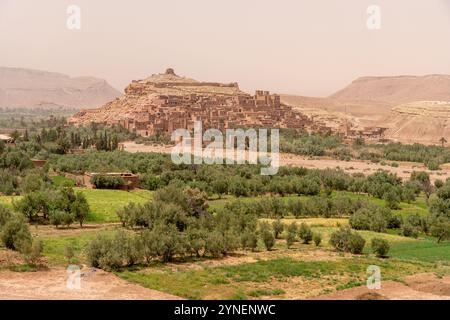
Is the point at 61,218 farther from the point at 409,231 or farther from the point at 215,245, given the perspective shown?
the point at 409,231

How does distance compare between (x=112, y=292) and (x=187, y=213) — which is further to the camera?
(x=187, y=213)

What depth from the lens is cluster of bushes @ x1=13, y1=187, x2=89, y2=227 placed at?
2720 cm

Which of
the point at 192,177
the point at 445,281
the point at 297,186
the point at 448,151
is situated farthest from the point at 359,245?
the point at 448,151

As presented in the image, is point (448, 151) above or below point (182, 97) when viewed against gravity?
below

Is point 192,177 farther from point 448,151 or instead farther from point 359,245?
point 448,151

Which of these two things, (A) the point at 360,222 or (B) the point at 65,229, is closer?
(B) the point at 65,229

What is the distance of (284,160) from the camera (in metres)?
60.2

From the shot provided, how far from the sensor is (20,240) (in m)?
19.7

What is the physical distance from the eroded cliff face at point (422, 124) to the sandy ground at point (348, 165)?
28191mm

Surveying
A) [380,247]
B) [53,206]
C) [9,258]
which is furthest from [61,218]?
[380,247]

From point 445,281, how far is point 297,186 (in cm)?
2287

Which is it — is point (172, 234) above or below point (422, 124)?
above

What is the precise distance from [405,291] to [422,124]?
271 feet

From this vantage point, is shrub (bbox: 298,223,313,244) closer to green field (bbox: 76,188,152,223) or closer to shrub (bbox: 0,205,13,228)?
green field (bbox: 76,188,152,223)
